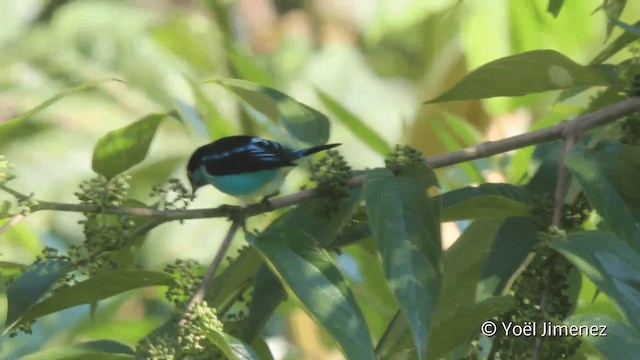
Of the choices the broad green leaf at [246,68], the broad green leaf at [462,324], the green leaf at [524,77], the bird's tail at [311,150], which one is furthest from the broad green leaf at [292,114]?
the broad green leaf at [246,68]

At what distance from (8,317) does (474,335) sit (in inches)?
12.9

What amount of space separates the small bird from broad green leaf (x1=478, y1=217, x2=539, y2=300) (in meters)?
0.17

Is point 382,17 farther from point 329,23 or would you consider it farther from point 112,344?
point 329,23

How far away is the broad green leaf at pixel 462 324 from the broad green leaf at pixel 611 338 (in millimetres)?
44

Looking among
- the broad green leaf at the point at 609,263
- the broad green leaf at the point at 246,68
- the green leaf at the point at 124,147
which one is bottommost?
the broad green leaf at the point at 609,263

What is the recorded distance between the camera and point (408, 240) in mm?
650

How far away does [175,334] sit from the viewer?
2.18 ft

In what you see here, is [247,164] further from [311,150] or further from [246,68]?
[246,68]

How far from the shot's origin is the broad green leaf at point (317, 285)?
62 cm

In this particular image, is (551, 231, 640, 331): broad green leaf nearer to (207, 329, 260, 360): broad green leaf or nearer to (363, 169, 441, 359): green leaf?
(363, 169, 441, 359): green leaf

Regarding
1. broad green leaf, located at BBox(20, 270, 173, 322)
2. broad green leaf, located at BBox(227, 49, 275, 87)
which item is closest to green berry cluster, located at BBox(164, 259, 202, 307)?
broad green leaf, located at BBox(20, 270, 173, 322)

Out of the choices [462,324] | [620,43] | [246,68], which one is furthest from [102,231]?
[246,68]

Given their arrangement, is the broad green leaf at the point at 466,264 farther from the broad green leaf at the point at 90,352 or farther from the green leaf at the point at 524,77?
the broad green leaf at the point at 90,352

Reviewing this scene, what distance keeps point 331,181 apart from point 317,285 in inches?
4.8
